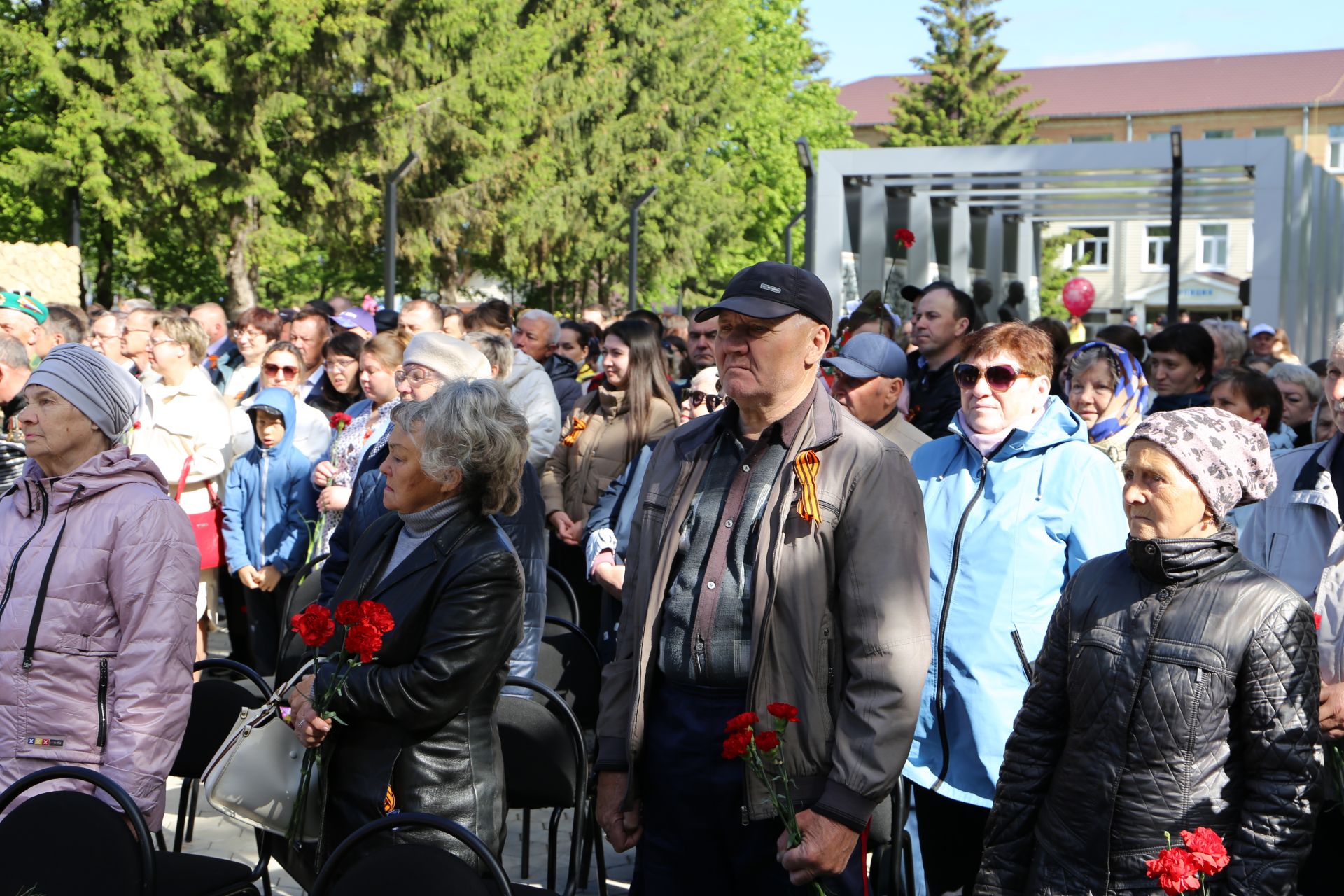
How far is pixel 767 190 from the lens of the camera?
41.6m

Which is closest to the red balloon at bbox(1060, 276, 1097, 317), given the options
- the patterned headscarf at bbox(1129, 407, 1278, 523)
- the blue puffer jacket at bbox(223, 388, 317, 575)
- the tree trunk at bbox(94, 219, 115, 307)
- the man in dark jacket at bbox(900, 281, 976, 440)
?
the man in dark jacket at bbox(900, 281, 976, 440)

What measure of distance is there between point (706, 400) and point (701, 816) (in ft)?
10.8

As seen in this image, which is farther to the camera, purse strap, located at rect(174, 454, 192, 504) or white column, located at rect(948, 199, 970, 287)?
white column, located at rect(948, 199, 970, 287)

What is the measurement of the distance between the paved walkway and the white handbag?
169 cm

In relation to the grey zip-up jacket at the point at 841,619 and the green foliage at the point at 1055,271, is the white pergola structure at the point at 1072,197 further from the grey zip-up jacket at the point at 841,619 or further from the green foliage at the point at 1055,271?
the green foliage at the point at 1055,271

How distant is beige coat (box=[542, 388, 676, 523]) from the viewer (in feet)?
22.1

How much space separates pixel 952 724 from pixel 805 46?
4272 cm

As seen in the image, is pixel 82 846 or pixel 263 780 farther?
pixel 263 780

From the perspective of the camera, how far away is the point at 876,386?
4.95 m

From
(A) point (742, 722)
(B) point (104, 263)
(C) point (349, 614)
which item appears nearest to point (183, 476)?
(C) point (349, 614)

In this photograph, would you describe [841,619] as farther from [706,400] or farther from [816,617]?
[706,400]

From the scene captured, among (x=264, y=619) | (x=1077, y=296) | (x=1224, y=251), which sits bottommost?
(x=264, y=619)

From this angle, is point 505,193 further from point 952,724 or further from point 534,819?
point 952,724

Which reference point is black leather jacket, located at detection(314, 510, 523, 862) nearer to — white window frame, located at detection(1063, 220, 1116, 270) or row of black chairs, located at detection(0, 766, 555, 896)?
row of black chairs, located at detection(0, 766, 555, 896)
